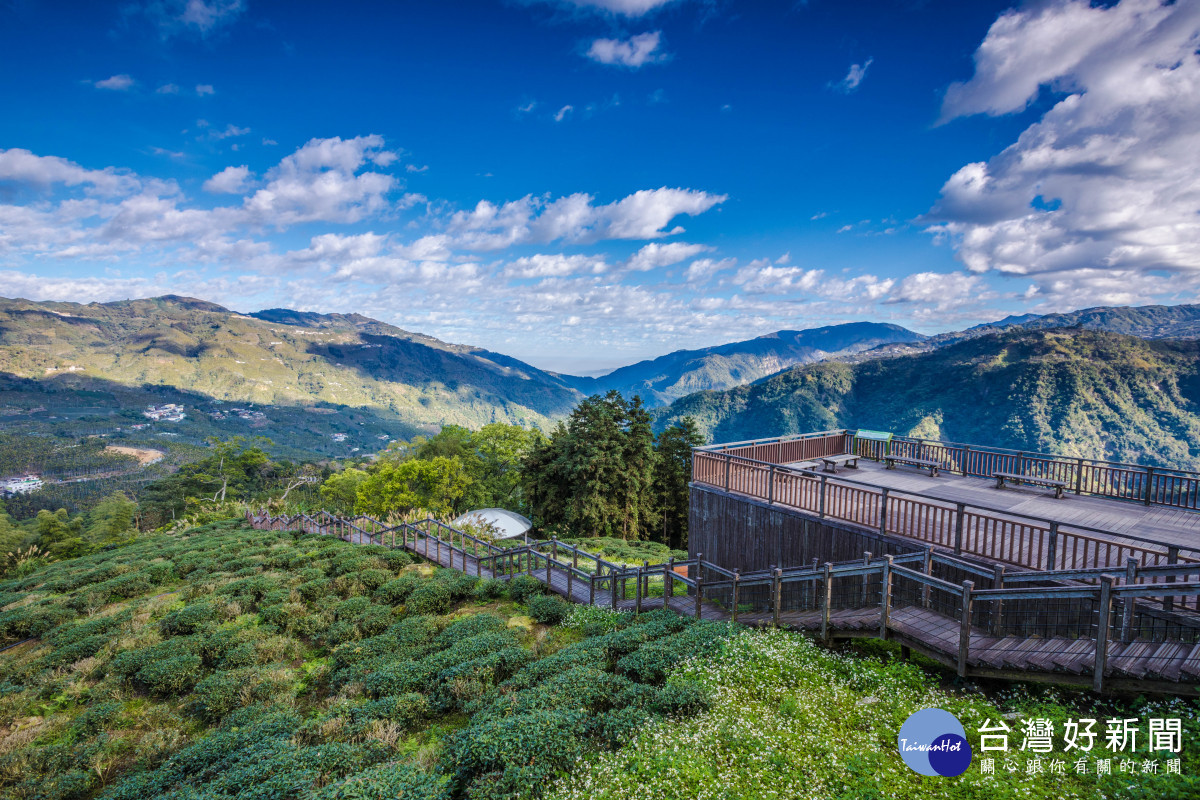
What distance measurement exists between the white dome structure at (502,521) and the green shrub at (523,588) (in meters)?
12.8

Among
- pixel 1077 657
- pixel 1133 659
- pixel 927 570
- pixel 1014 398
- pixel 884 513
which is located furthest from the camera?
pixel 1014 398

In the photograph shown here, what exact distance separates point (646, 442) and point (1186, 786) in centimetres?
2468

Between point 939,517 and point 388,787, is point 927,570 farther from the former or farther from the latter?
point 388,787

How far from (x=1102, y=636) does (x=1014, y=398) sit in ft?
394

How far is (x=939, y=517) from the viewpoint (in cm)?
859

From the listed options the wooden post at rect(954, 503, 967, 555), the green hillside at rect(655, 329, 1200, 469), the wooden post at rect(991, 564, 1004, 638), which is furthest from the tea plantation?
the green hillside at rect(655, 329, 1200, 469)

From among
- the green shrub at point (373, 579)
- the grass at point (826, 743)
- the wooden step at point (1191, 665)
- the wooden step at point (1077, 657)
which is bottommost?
the green shrub at point (373, 579)

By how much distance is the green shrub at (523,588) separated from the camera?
34.8 ft

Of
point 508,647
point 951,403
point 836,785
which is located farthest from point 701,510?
point 951,403

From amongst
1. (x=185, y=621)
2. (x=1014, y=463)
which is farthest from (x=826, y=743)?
(x=185, y=621)

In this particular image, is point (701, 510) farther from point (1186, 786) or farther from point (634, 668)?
point (1186, 786)

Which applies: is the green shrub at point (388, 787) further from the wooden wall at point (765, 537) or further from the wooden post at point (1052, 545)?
the wooden post at point (1052, 545)

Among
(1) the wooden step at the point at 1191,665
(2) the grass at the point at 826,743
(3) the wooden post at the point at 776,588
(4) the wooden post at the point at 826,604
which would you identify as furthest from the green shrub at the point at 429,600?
(1) the wooden step at the point at 1191,665

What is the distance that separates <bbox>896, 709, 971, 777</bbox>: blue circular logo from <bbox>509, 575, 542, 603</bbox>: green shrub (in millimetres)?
7525
